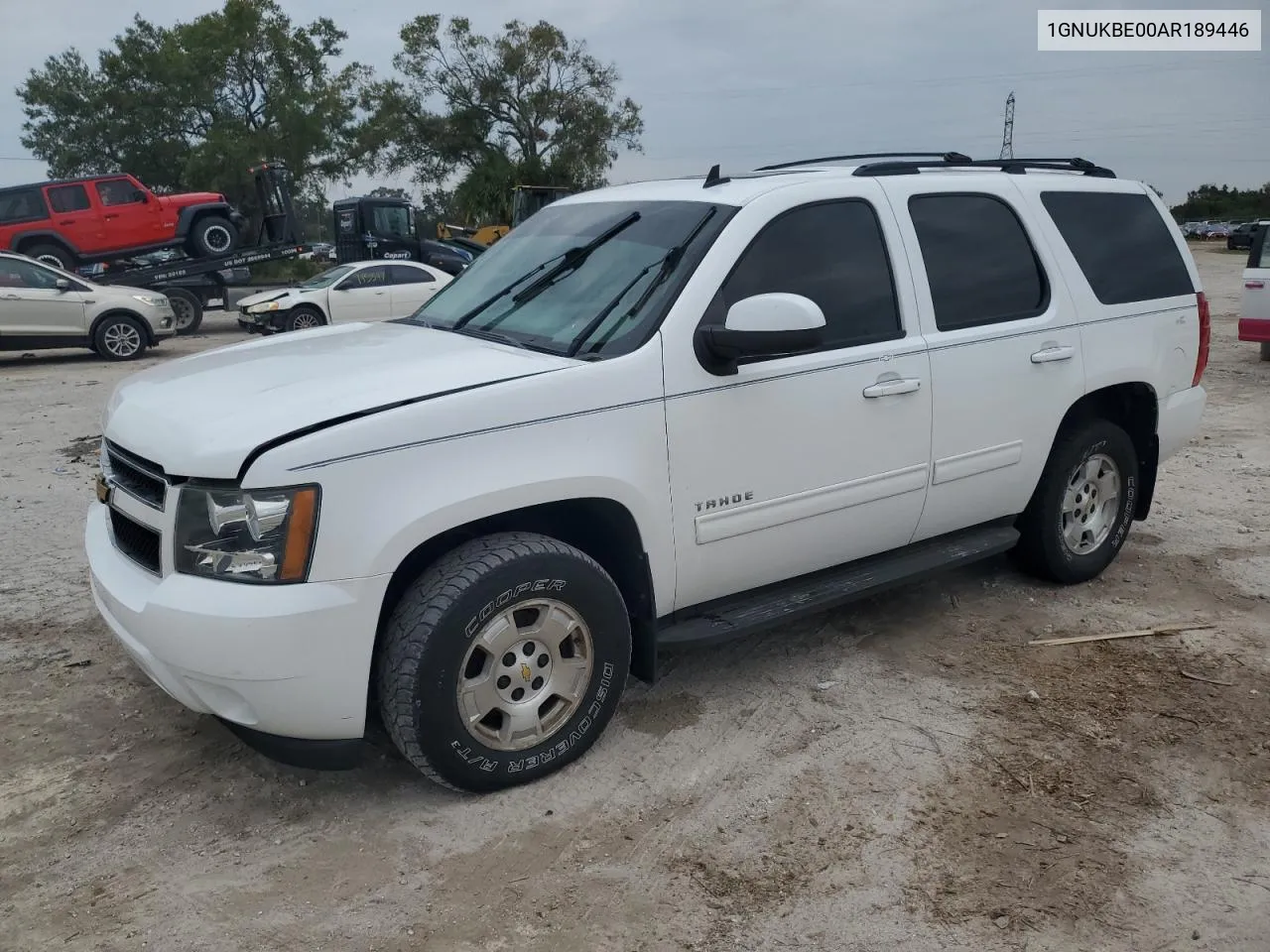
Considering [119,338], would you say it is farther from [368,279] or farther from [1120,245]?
[1120,245]

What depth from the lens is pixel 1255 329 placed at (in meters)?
12.4

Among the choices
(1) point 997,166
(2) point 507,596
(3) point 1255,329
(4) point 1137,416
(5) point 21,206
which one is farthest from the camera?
(5) point 21,206

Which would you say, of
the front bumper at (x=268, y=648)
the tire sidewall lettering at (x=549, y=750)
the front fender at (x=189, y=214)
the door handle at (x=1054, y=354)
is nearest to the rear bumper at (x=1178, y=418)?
the door handle at (x=1054, y=354)

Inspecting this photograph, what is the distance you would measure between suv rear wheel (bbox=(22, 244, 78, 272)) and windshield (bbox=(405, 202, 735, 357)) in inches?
721

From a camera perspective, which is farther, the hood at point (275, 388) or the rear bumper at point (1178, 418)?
the rear bumper at point (1178, 418)

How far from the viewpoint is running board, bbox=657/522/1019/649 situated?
144 inches

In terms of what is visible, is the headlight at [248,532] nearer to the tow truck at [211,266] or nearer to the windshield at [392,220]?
the tow truck at [211,266]

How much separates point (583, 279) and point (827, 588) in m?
1.50

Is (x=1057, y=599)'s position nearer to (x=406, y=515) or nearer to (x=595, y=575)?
(x=595, y=575)

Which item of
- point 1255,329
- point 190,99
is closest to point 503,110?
point 190,99

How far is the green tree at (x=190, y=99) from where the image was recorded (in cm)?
4759

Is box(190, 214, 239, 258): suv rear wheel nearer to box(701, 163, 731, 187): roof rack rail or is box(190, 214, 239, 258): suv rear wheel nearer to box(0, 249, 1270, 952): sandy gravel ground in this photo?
box(0, 249, 1270, 952): sandy gravel ground

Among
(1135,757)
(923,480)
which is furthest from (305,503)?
(1135,757)

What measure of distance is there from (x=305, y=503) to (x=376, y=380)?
0.53m
